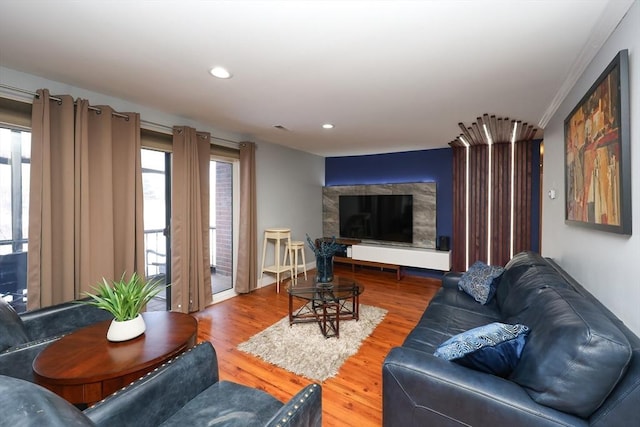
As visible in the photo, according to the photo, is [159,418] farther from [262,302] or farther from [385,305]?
[385,305]

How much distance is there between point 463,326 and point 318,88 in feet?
7.14

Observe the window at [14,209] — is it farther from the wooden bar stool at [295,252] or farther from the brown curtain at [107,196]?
the wooden bar stool at [295,252]

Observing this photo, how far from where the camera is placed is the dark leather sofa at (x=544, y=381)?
0.98 metres

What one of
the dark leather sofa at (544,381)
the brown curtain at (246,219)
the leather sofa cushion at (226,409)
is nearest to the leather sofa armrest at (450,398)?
the dark leather sofa at (544,381)

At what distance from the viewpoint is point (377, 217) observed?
5270mm

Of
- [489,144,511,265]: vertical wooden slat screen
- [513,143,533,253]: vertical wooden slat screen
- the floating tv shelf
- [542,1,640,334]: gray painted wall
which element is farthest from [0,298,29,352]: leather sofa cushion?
[513,143,533,253]: vertical wooden slat screen

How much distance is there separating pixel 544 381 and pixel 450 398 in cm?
35

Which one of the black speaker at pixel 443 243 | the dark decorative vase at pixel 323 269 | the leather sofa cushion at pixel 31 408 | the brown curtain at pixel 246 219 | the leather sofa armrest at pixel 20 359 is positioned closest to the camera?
the leather sofa cushion at pixel 31 408

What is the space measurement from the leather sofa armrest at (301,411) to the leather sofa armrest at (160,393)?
522mm

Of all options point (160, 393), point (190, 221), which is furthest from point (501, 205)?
point (160, 393)

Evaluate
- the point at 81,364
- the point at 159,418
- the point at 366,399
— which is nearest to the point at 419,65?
the point at 366,399

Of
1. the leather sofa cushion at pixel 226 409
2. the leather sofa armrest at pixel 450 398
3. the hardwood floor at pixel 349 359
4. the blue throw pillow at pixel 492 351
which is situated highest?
the blue throw pillow at pixel 492 351

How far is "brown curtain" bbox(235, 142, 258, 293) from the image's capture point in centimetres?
397

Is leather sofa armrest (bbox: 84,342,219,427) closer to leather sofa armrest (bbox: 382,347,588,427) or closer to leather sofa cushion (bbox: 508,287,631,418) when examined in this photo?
leather sofa armrest (bbox: 382,347,588,427)
